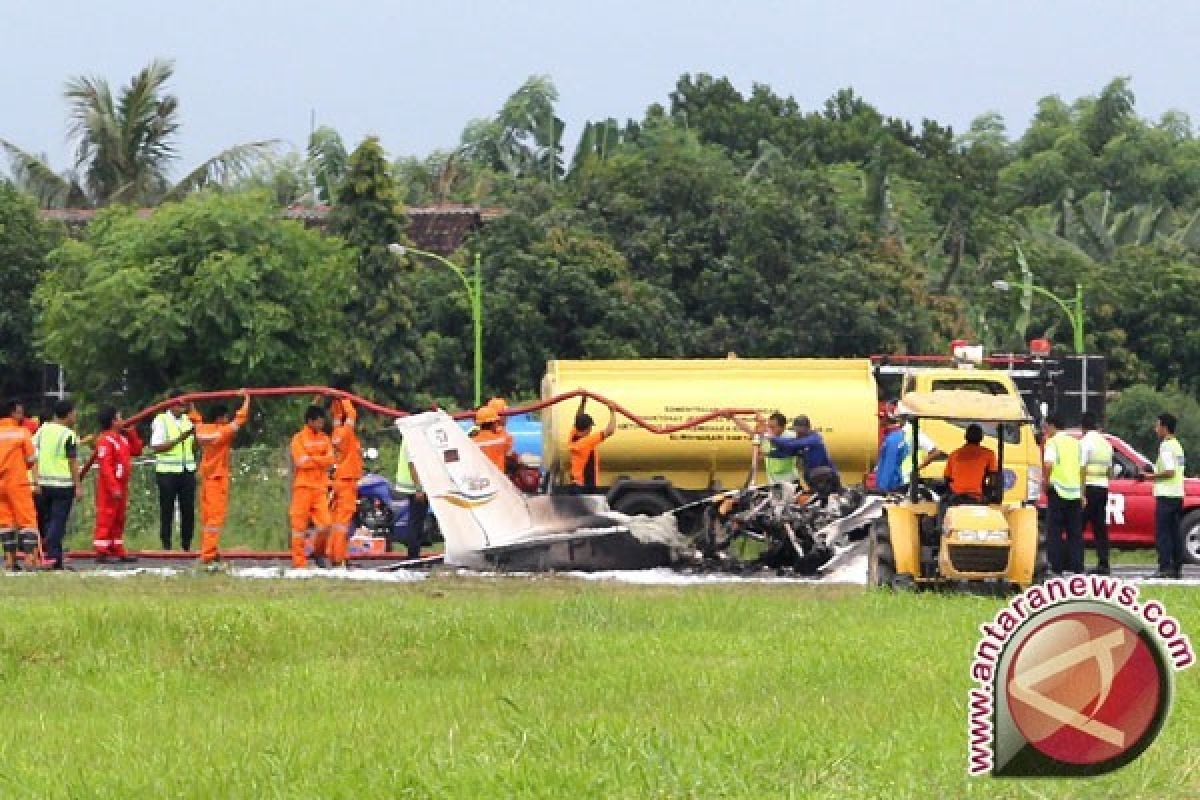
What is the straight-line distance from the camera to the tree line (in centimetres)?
4766

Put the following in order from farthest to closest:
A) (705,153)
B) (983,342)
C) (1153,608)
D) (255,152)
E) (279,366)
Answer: (705,153) → (983,342) → (255,152) → (279,366) → (1153,608)

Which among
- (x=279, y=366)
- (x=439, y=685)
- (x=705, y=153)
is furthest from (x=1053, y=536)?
(x=705, y=153)

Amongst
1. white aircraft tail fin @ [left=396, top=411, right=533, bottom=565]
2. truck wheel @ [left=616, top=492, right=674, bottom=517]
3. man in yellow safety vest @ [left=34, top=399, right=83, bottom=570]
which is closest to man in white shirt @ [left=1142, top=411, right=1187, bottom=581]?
truck wheel @ [left=616, top=492, right=674, bottom=517]

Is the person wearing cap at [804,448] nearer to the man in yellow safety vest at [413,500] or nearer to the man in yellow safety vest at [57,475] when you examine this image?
the man in yellow safety vest at [413,500]

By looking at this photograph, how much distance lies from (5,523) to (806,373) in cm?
1107

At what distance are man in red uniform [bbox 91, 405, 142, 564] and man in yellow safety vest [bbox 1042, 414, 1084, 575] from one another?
10.4m

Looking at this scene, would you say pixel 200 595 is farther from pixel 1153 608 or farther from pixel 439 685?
pixel 1153 608

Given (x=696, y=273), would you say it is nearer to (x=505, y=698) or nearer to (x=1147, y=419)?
(x=1147, y=419)

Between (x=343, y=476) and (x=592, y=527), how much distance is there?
2.72 meters

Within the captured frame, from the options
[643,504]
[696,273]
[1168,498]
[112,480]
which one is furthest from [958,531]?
[696,273]

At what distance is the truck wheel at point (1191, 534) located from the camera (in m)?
30.2

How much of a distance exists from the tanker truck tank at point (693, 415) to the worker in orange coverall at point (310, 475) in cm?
614

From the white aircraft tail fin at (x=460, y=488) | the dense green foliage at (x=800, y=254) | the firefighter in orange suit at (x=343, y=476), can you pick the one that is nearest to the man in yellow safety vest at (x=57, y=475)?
the firefighter in orange suit at (x=343, y=476)

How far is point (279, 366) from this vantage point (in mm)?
47625
